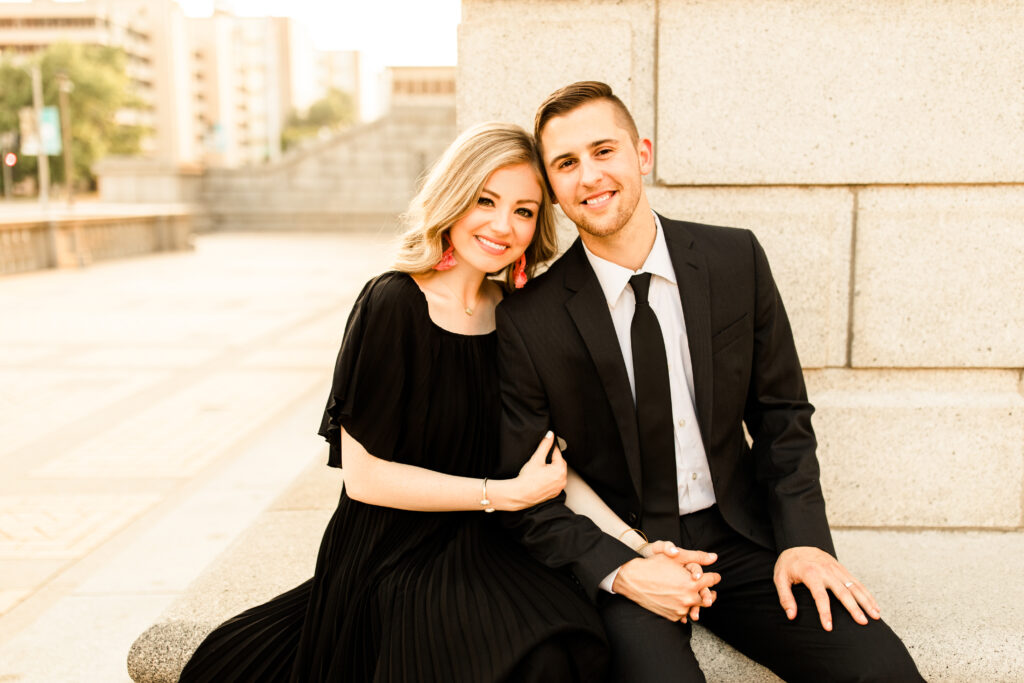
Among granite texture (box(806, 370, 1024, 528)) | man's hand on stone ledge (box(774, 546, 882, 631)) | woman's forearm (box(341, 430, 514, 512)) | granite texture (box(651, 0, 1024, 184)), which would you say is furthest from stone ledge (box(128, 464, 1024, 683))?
granite texture (box(651, 0, 1024, 184))

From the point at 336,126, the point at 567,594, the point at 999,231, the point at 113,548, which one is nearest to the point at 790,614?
the point at 567,594

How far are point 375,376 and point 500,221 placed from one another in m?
0.61

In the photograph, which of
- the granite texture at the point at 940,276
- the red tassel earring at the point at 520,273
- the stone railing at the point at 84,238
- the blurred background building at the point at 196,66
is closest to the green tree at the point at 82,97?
the blurred background building at the point at 196,66

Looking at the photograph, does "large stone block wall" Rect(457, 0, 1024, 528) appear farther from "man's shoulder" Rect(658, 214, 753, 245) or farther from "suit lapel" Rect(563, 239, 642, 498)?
"suit lapel" Rect(563, 239, 642, 498)

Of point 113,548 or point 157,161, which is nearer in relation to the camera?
point 113,548

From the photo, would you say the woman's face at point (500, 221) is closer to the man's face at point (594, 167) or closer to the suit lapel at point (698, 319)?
the man's face at point (594, 167)

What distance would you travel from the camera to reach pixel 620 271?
269 cm

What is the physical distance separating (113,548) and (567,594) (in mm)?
3082

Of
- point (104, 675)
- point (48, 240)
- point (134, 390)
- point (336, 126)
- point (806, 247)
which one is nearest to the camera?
point (104, 675)

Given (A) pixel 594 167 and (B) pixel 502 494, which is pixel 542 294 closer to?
(A) pixel 594 167

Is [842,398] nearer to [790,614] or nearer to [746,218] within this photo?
[746,218]

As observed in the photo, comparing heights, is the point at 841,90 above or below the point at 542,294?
above

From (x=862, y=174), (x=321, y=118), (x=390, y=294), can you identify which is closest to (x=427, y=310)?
(x=390, y=294)

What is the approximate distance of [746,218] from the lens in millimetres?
3539
